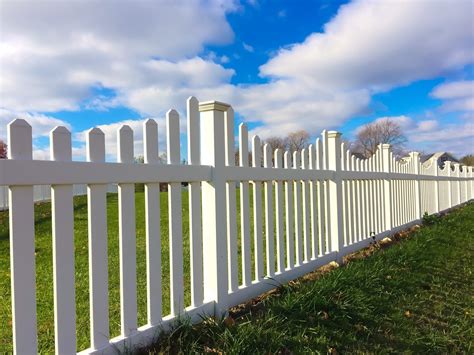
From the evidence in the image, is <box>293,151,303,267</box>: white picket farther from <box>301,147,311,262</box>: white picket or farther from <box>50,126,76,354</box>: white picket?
<box>50,126,76,354</box>: white picket

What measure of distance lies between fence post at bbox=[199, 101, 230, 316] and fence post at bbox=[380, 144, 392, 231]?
4.86 metres

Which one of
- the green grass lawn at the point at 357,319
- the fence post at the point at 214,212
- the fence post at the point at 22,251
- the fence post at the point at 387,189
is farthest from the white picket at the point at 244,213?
the fence post at the point at 387,189

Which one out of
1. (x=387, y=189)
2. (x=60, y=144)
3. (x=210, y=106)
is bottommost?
(x=387, y=189)

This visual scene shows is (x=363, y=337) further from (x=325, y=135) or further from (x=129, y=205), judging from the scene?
(x=325, y=135)

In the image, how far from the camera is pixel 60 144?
2178 mm

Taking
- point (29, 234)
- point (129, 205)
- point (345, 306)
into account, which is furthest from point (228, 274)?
point (29, 234)

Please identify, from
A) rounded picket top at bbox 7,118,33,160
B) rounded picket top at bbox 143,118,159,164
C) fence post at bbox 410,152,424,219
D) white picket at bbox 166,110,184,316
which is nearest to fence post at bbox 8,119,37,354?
rounded picket top at bbox 7,118,33,160

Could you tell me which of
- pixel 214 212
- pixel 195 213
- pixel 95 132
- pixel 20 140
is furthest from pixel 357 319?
pixel 20 140

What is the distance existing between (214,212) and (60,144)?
52.3 inches

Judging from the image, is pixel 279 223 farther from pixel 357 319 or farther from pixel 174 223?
pixel 174 223

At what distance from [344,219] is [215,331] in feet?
10.6

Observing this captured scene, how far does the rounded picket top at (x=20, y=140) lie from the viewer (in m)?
1.97

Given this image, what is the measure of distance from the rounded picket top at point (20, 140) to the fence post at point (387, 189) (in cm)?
638

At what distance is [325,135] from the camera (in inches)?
212
